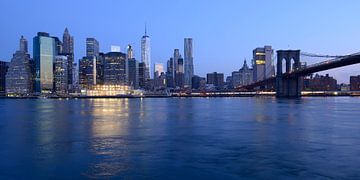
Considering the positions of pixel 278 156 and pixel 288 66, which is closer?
pixel 278 156

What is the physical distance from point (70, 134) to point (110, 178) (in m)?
13.8

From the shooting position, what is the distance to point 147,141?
76.4 feet

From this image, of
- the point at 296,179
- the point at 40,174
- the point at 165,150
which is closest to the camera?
the point at 296,179

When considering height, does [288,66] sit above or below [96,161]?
above

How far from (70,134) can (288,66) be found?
93.2 metres

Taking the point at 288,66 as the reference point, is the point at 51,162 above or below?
below

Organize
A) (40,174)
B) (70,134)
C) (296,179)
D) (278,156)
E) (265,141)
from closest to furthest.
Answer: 1. (296,179)
2. (40,174)
3. (278,156)
4. (265,141)
5. (70,134)

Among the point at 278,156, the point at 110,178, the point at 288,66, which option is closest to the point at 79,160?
the point at 110,178

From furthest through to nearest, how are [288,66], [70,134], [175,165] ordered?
[288,66]
[70,134]
[175,165]

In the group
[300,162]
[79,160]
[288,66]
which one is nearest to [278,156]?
[300,162]

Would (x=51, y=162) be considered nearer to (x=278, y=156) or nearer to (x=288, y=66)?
(x=278, y=156)

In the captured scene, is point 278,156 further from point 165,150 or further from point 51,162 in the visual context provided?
point 51,162

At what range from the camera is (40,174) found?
15.0 metres

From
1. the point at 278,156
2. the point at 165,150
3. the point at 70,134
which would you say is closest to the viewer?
the point at 278,156
